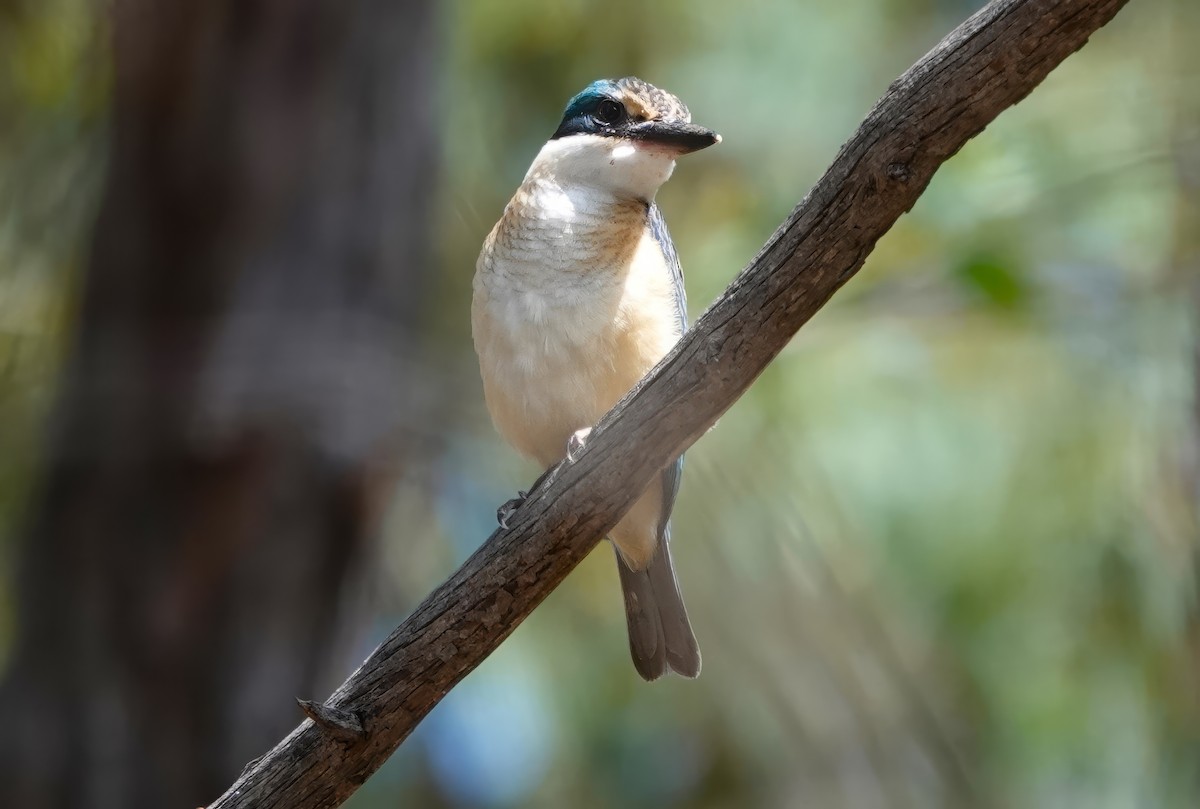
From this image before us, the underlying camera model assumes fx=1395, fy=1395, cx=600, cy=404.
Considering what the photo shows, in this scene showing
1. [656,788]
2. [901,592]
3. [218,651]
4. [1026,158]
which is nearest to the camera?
[218,651]

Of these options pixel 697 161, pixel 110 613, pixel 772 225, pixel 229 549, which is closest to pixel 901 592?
pixel 772 225

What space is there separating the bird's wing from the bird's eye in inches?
8.1

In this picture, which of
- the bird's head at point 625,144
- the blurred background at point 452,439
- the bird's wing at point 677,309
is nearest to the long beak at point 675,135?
the bird's head at point 625,144

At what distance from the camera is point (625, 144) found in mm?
3004

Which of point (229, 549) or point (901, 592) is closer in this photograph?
point (229, 549)

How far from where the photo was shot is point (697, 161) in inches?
212

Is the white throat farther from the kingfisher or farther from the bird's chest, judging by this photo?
the bird's chest

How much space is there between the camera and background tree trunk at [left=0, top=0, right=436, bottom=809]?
4141 mm

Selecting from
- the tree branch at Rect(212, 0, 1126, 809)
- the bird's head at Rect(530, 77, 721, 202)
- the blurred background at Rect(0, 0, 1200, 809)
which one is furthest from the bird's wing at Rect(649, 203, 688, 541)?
the tree branch at Rect(212, 0, 1126, 809)

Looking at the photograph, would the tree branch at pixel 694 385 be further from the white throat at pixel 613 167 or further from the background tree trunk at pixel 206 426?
the background tree trunk at pixel 206 426

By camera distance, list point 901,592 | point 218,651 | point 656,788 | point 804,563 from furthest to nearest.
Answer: point 656,788 < point 901,592 < point 218,651 < point 804,563

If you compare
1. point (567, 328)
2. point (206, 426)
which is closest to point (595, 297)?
point (567, 328)

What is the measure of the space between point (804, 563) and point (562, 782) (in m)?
2.23

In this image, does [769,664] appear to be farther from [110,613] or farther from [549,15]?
[549,15]
